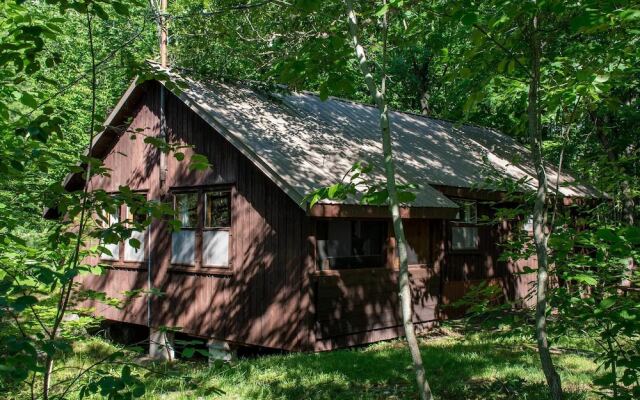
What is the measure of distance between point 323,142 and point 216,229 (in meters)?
2.90

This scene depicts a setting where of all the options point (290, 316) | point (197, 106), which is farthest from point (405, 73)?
point (290, 316)

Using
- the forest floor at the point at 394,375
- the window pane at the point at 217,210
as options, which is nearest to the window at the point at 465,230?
the forest floor at the point at 394,375

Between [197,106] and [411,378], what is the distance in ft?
23.1

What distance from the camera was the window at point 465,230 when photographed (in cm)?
1411

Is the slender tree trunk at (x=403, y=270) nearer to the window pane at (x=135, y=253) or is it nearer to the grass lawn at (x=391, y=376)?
the grass lawn at (x=391, y=376)

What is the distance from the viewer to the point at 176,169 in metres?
13.2

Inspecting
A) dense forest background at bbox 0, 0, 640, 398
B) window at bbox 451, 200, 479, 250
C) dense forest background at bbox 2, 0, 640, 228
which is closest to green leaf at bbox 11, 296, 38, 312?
dense forest background at bbox 0, 0, 640, 398

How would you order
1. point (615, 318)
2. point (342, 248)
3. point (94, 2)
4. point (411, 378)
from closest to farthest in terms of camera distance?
point (94, 2), point (615, 318), point (411, 378), point (342, 248)

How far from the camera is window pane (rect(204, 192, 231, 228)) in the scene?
1212 centimetres

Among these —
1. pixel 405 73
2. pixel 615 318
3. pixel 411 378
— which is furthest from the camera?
pixel 405 73

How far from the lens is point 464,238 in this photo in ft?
47.2

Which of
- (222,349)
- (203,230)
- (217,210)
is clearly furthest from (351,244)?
(222,349)

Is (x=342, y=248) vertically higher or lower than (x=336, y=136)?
lower

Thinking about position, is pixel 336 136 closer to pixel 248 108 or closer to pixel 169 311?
pixel 248 108
